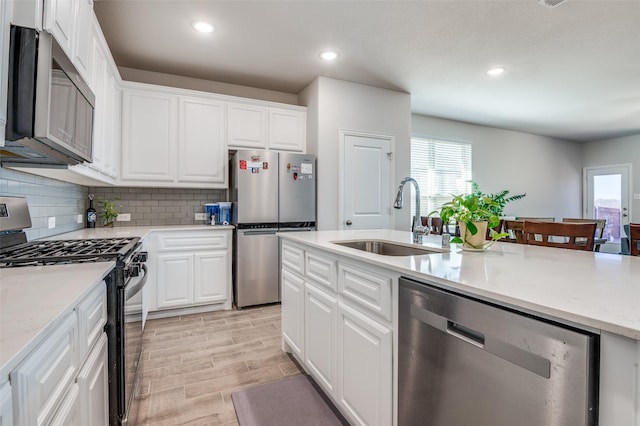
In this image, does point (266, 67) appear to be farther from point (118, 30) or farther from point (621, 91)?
point (621, 91)

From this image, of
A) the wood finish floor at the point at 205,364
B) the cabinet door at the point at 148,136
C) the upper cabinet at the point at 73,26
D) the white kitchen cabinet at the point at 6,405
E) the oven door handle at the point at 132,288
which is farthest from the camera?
the cabinet door at the point at 148,136

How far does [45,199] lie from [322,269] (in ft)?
6.76

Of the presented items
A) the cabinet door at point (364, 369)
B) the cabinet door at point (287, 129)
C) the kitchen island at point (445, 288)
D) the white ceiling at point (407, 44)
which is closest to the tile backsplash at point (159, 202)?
the cabinet door at point (287, 129)

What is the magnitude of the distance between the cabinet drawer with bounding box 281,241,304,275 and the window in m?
3.44

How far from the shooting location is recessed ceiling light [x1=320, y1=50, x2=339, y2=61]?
322 centimetres

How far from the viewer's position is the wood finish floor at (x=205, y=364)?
1769mm

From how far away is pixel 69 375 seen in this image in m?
0.91

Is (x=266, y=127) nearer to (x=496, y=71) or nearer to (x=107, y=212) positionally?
(x=107, y=212)

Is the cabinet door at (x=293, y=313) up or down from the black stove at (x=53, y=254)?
down

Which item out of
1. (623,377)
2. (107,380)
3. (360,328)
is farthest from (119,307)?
(623,377)

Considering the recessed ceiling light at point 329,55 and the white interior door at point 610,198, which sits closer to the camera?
the recessed ceiling light at point 329,55

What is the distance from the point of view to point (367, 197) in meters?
4.11

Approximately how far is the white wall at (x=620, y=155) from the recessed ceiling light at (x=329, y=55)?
715 centimetres

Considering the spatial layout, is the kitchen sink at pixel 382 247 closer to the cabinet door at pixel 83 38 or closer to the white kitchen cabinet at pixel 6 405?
the white kitchen cabinet at pixel 6 405
